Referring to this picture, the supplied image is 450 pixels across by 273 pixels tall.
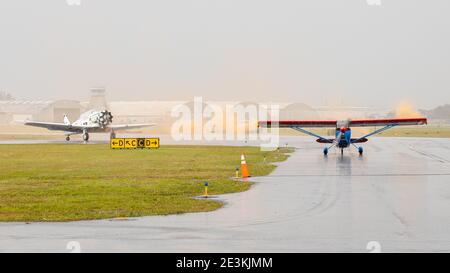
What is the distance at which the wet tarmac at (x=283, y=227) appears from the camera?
12.8 meters

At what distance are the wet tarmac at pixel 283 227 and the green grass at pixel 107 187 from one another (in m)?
1.34

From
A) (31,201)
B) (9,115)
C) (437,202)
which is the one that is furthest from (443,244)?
(9,115)

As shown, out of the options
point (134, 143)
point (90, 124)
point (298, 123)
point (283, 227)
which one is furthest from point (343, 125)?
point (90, 124)

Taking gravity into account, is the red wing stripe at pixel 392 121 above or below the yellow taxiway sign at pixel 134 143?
above

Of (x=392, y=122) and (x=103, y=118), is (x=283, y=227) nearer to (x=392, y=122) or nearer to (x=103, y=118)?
(x=392, y=122)

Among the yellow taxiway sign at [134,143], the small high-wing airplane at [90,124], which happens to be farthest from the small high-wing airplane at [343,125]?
the small high-wing airplane at [90,124]

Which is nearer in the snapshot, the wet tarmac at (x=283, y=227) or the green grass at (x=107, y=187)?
the wet tarmac at (x=283, y=227)

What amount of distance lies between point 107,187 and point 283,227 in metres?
11.2

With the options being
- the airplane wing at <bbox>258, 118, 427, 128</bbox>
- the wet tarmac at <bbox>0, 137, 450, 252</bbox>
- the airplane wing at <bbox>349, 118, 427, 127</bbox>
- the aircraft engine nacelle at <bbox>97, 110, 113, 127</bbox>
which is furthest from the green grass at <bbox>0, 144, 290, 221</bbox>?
the aircraft engine nacelle at <bbox>97, 110, 113, 127</bbox>

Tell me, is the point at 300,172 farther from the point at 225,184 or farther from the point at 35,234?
the point at 35,234

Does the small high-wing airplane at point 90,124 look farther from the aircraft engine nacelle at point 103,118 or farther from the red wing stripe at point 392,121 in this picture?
the red wing stripe at point 392,121

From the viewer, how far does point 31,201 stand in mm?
20891

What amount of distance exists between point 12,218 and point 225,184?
11.2 metres

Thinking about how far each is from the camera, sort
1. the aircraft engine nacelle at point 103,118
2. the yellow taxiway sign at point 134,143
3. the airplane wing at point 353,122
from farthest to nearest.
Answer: the aircraft engine nacelle at point 103,118 < the yellow taxiway sign at point 134,143 < the airplane wing at point 353,122
